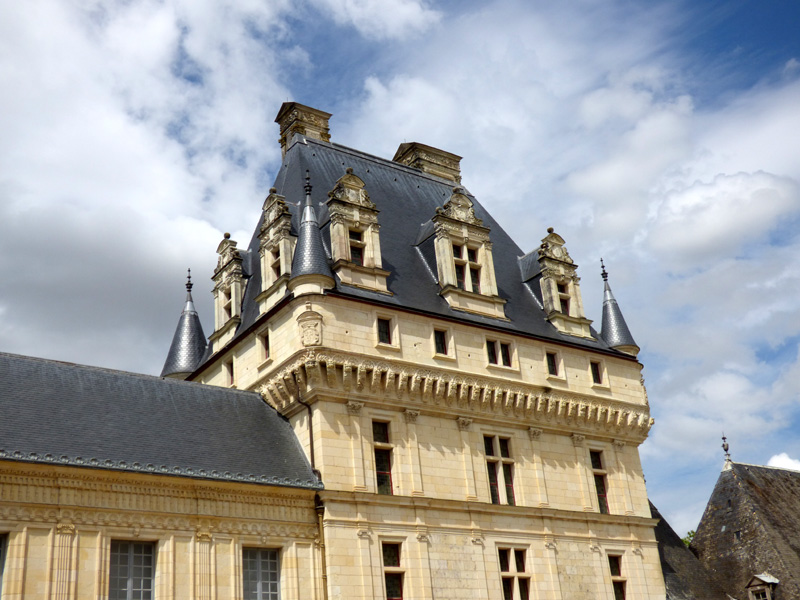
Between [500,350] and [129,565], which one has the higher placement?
[500,350]

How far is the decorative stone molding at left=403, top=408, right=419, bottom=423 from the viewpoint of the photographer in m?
28.4

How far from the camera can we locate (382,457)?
2770cm

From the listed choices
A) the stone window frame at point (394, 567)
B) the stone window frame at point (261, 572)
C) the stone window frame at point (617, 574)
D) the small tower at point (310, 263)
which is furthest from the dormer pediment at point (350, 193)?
the stone window frame at point (617, 574)

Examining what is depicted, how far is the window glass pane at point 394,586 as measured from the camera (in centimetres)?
2597

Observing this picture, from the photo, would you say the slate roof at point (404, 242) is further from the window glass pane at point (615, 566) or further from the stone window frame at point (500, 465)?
the window glass pane at point (615, 566)

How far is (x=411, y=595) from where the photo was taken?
85.4ft

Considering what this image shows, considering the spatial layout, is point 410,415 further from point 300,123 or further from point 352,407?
point 300,123

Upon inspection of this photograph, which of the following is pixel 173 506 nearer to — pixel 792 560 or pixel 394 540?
pixel 394 540

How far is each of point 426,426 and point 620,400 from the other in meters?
9.18

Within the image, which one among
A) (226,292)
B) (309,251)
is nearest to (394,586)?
(309,251)

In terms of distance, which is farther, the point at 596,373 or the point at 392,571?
the point at 596,373

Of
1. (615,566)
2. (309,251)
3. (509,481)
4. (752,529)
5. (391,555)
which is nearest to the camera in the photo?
(391,555)

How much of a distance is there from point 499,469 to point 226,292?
39.7ft

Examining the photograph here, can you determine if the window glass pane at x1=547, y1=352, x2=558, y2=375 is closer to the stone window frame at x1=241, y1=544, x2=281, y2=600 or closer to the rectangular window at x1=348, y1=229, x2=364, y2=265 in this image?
the rectangular window at x1=348, y1=229, x2=364, y2=265
